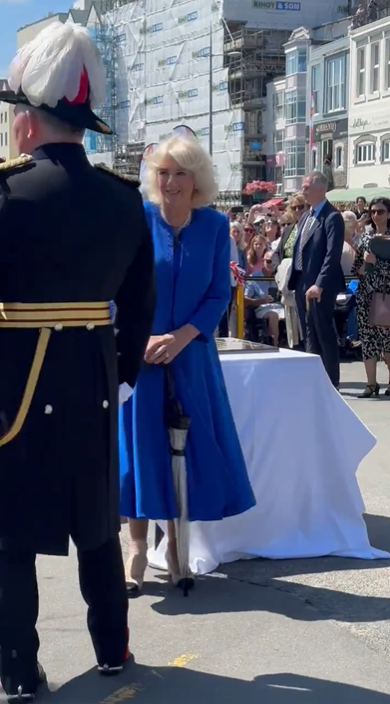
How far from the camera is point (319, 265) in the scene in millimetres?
8352

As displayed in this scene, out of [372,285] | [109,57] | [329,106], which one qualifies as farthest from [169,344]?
[109,57]

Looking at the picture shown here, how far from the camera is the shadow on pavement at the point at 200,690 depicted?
3230 millimetres

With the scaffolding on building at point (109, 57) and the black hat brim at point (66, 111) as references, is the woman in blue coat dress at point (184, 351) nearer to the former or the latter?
the black hat brim at point (66, 111)

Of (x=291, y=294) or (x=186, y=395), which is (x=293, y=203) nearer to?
(x=291, y=294)

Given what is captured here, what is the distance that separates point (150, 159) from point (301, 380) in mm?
1274

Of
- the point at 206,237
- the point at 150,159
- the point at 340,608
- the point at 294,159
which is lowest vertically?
the point at 340,608

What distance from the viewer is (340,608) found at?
406 centimetres

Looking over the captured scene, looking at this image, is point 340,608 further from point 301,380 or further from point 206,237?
point 206,237

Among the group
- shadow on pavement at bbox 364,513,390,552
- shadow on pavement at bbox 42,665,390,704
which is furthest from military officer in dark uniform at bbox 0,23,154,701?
shadow on pavement at bbox 364,513,390,552

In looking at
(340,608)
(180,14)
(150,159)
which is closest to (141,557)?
(340,608)

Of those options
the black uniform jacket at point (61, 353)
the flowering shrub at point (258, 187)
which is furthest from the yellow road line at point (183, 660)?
the flowering shrub at point (258, 187)

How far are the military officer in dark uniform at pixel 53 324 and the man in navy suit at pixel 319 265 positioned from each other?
17.3ft

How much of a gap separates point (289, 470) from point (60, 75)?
239 cm

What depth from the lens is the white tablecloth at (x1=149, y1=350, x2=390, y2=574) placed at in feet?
15.2
